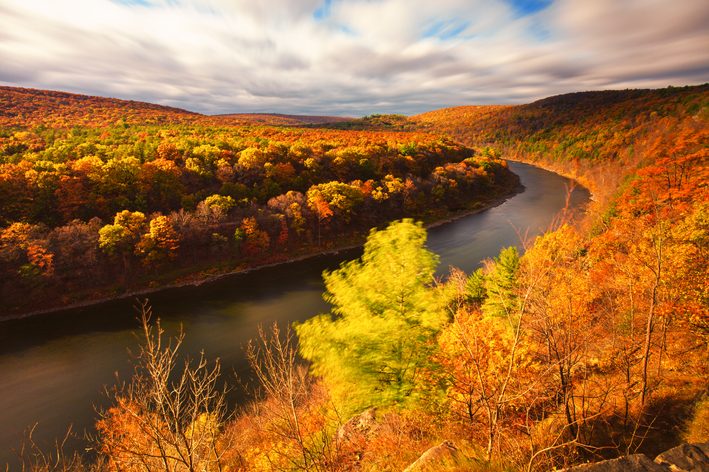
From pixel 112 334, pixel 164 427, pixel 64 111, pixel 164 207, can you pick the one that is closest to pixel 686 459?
pixel 164 427

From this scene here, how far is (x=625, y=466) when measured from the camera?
13.0 feet

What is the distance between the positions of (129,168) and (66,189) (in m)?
6.75

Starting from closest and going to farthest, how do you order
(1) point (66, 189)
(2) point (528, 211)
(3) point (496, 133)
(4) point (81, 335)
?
(4) point (81, 335), (1) point (66, 189), (2) point (528, 211), (3) point (496, 133)

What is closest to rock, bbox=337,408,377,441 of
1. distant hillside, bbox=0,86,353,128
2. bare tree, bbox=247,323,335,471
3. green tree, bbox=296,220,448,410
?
bare tree, bbox=247,323,335,471

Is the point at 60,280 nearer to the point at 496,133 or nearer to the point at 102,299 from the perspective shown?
the point at 102,299

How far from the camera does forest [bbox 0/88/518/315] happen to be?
31.5 meters

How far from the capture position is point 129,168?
40.7 metres

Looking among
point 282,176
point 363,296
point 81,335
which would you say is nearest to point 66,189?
point 81,335

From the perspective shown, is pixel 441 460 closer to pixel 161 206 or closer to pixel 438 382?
pixel 438 382

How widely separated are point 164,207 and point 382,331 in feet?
139

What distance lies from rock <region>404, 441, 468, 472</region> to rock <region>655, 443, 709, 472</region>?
257 centimetres

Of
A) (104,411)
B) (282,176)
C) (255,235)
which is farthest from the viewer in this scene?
(282,176)

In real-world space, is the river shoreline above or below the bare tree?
below

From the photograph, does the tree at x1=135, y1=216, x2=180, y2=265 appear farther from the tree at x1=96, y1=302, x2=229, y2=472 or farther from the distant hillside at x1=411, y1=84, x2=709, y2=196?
the distant hillside at x1=411, y1=84, x2=709, y2=196
